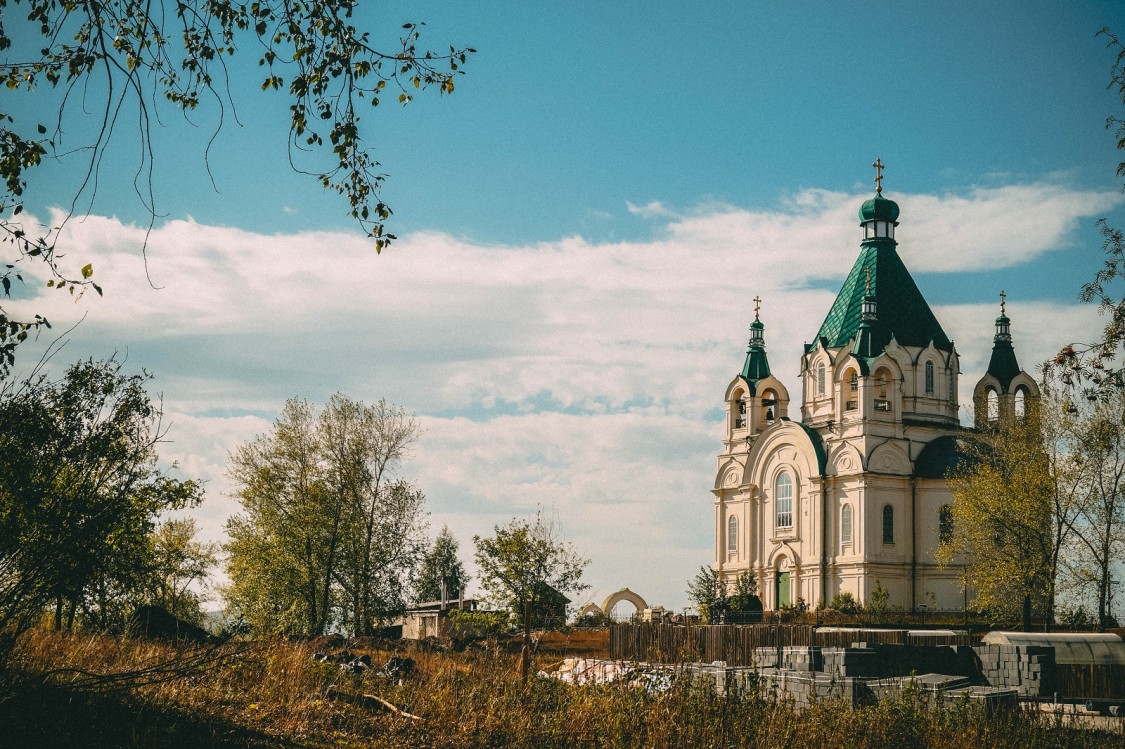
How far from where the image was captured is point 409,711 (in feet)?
45.8

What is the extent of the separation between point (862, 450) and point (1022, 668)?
103 feet

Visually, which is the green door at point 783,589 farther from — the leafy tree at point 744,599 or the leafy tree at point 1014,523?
the leafy tree at point 1014,523

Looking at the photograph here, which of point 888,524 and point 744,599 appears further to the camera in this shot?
point 888,524

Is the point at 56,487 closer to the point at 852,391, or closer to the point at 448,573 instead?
the point at 852,391

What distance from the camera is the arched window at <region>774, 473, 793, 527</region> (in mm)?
55812

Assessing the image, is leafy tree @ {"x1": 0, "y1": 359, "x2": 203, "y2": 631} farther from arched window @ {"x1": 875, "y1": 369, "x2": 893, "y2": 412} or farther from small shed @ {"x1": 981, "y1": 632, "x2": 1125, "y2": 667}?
arched window @ {"x1": 875, "y1": 369, "x2": 893, "y2": 412}

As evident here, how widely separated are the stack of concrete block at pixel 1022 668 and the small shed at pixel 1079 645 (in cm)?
776

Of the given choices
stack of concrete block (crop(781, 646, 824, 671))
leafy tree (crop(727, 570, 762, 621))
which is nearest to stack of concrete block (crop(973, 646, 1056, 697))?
stack of concrete block (crop(781, 646, 824, 671))

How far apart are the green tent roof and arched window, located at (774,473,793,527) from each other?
6979mm

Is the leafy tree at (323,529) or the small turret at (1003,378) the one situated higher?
the small turret at (1003,378)

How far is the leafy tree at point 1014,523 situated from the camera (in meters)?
39.5

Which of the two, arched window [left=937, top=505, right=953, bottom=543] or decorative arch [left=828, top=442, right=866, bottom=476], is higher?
decorative arch [left=828, top=442, right=866, bottom=476]

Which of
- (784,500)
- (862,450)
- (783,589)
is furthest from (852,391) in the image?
Answer: (783,589)

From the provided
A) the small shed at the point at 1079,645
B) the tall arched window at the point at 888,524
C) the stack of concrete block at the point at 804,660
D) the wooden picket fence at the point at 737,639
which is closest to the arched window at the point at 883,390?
the tall arched window at the point at 888,524
